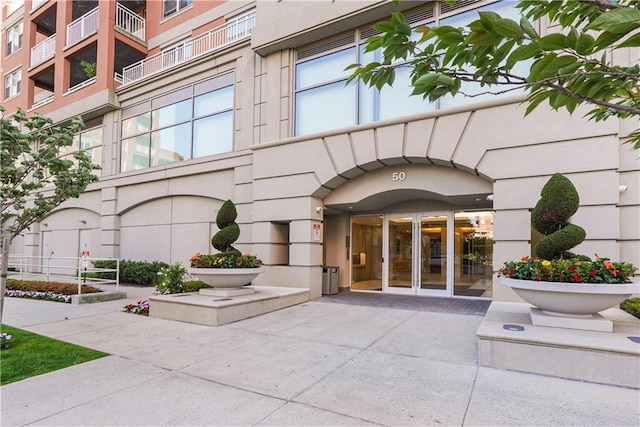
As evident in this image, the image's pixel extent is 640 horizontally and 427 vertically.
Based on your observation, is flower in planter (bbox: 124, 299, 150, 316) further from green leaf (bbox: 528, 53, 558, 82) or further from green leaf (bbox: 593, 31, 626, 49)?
green leaf (bbox: 593, 31, 626, 49)

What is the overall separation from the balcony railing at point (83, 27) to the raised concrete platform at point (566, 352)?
67.9 feet

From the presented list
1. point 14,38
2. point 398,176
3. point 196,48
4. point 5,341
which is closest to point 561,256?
point 398,176

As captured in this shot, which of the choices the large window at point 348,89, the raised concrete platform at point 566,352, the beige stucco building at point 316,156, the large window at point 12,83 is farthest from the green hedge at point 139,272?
the large window at point 12,83

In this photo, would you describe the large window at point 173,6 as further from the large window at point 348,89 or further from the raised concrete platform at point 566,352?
the raised concrete platform at point 566,352

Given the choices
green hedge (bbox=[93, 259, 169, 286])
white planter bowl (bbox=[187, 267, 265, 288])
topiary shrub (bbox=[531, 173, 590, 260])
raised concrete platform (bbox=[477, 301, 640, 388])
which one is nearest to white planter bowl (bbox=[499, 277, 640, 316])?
raised concrete platform (bbox=[477, 301, 640, 388])

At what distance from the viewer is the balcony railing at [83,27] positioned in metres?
17.3

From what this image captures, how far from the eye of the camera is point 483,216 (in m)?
10.6

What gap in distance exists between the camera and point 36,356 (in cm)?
534

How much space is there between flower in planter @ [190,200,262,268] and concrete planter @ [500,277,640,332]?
5990mm

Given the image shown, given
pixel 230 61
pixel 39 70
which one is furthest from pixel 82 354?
pixel 39 70

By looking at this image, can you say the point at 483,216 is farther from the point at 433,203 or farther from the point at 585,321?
the point at 585,321

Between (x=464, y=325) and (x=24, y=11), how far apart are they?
2928 cm

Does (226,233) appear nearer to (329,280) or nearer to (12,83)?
(329,280)

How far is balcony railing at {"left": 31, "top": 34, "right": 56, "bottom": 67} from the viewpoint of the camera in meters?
19.8
